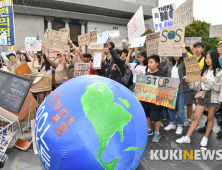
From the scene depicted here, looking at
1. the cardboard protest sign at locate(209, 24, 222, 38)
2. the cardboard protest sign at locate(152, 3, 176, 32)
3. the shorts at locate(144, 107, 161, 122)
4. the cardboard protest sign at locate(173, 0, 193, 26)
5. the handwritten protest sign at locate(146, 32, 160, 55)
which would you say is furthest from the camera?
the cardboard protest sign at locate(152, 3, 176, 32)

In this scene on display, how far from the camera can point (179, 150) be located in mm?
3596

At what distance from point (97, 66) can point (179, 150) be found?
11.0 feet

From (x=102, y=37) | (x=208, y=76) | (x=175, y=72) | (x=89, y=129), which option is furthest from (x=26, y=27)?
(x=89, y=129)

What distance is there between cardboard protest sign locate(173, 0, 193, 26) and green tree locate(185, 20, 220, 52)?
27892mm

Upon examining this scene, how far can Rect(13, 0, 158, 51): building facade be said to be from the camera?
3391 centimetres

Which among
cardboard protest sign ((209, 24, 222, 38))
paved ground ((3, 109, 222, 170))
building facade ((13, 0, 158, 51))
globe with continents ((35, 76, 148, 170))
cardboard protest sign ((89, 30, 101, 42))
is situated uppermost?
building facade ((13, 0, 158, 51))

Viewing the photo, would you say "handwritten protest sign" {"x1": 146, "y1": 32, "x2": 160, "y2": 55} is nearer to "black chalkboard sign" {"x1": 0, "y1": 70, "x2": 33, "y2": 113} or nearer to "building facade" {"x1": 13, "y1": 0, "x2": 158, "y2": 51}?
"black chalkboard sign" {"x1": 0, "y1": 70, "x2": 33, "y2": 113}

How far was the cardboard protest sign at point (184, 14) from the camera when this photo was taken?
4434mm

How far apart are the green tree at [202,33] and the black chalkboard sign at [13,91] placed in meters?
31.0

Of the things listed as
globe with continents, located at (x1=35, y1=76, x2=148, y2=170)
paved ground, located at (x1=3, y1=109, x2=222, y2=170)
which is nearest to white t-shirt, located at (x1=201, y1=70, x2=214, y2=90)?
paved ground, located at (x1=3, y1=109, x2=222, y2=170)

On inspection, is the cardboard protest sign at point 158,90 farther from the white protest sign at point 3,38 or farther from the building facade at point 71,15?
the building facade at point 71,15

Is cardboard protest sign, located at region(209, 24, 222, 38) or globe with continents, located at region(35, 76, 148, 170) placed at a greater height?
cardboard protest sign, located at region(209, 24, 222, 38)

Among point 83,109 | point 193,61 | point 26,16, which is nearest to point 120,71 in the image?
point 193,61

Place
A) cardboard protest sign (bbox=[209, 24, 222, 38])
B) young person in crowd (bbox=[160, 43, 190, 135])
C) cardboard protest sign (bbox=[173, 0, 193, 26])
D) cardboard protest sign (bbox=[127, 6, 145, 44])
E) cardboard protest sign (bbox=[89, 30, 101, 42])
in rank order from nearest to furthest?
young person in crowd (bbox=[160, 43, 190, 135]) < cardboard protest sign (bbox=[173, 0, 193, 26]) < cardboard protest sign (bbox=[209, 24, 222, 38]) < cardboard protest sign (bbox=[127, 6, 145, 44]) < cardboard protest sign (bbox=[89, 30, 101, 42])
